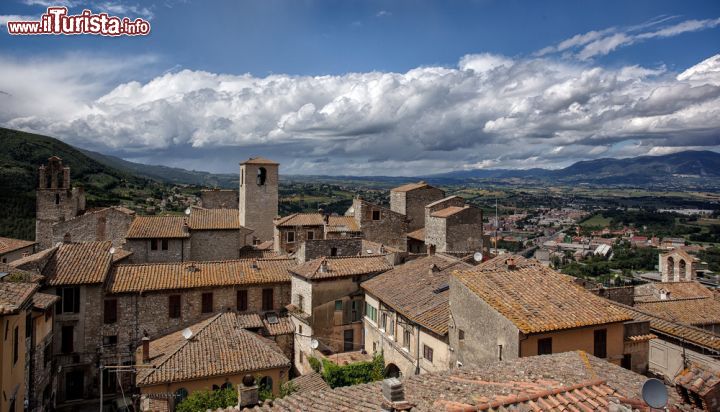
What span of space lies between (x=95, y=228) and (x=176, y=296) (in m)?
15.9

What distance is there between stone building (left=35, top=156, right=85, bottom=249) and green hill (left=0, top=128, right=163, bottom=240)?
2024 cm

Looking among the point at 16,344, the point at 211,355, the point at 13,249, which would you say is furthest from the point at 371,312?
the point at 13,249

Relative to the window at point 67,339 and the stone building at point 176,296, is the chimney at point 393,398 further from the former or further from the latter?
the window at point 67,339

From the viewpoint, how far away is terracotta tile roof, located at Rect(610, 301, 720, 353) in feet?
55.9

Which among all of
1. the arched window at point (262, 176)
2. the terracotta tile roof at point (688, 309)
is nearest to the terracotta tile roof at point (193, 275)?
the terracotta tile roof at point (688, 309)

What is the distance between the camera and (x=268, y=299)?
29922mm

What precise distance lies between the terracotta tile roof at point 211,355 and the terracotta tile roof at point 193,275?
11.5 ft

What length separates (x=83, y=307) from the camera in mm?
25719

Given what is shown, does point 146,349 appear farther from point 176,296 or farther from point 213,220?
point 213,220

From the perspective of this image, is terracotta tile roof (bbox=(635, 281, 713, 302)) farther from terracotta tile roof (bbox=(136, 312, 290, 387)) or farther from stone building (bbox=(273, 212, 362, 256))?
terracotta tile roof (bbox=(136, 312, 290, 387))

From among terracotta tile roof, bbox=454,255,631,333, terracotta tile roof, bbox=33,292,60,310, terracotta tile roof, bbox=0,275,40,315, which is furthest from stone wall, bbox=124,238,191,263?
terracotta tile roof, bbox=454,255,631,333

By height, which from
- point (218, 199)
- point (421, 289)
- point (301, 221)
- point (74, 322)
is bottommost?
point (74, 322)

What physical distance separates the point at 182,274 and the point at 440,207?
2133cm

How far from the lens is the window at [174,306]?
2745cm
